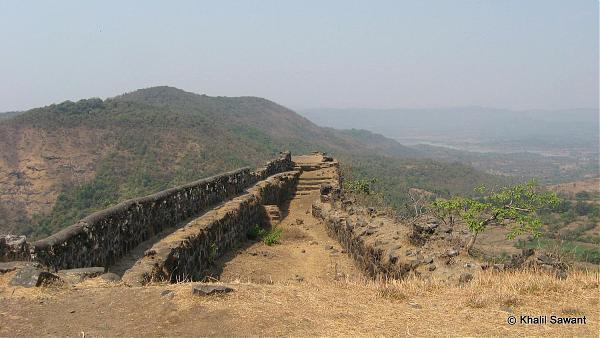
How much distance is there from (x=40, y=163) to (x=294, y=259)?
165ft

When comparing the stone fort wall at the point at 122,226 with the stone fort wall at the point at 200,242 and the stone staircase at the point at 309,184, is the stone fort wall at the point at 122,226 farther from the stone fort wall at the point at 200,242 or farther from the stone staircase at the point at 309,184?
the stone staircase at the point at 309,184

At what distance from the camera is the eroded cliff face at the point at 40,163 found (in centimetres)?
4592

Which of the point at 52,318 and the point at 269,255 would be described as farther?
the point at 269,255

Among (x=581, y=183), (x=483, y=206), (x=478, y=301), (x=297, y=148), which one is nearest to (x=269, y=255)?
(x=483, y=206)

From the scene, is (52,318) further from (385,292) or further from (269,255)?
(269,255)

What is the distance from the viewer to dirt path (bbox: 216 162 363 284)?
1066 centimetres

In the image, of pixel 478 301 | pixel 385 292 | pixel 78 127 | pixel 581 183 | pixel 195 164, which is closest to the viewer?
pixel 478 301

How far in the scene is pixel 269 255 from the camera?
12.6 metres

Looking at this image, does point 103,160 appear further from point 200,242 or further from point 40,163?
point 200,242

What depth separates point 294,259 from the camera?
1243cm

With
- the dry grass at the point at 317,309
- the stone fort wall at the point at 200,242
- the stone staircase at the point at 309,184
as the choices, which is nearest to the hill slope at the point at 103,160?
the stone staircase at the point at 309,184

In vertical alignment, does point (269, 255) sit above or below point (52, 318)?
below

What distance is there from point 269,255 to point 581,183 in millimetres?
92971

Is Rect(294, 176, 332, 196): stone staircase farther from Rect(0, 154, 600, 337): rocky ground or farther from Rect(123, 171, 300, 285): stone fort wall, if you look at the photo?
Rect(0, 154, 600, 337): rocky ground
